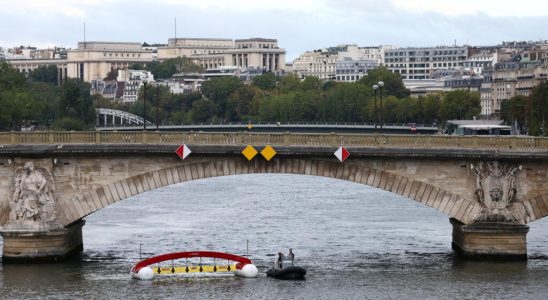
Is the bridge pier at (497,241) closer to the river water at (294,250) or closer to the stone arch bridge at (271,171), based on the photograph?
the stone arch bridge at (271,171)

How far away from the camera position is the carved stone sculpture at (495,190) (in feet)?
223

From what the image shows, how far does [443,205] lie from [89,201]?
1398 cm

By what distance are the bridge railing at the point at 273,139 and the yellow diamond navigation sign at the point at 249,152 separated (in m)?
0.74

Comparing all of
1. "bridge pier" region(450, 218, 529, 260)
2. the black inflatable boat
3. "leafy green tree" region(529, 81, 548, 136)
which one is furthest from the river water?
"leafy green tree" region(529, 81, 548, 136)

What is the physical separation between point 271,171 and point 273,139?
50.4 inches

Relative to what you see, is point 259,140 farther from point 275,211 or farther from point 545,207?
point 275,211

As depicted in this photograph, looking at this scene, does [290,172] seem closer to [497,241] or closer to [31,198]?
[497,241]

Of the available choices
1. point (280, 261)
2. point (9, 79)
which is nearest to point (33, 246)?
point (280, 261)

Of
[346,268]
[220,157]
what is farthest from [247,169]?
[346,268]

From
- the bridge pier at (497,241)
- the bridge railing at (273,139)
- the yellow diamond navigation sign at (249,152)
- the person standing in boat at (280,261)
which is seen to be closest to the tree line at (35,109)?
the bridge railing at (273,139)

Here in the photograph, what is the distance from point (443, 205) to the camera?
68.9 m

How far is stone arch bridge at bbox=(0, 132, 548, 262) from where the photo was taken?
223ft

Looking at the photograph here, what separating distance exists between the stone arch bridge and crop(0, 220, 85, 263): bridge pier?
4 centimetres

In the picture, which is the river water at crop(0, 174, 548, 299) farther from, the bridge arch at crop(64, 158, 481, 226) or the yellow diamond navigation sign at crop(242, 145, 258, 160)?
the yellow diamond navigation sign at crop(242, 145, 258, 160)
